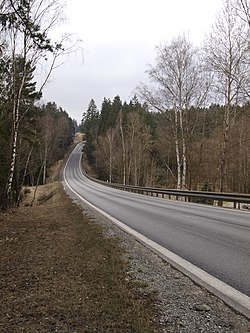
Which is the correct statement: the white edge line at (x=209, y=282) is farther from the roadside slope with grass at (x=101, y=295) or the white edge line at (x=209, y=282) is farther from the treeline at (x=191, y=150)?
the treeline at (x=191, y=150)

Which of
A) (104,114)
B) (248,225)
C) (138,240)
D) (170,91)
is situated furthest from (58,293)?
(104,114)

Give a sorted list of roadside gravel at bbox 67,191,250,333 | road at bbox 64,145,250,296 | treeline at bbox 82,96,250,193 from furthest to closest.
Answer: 1. treeline at bbox 82,96,250,193
2. road at bbox 64,145,250,296
3. roadside gravel at bbox 67,191,250,333

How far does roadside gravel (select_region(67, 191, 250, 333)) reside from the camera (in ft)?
11.1

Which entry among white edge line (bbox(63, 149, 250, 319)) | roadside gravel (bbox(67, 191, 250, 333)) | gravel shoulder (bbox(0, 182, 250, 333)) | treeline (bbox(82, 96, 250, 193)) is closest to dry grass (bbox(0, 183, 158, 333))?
gravel shoulder (bbox(0, 182, 250, 333))

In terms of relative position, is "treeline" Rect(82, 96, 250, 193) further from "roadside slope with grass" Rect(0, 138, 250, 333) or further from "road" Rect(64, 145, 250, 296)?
"roadside slope with grass" Rect(0, 138, 250, 333)

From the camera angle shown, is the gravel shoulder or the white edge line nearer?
the gravel shoulder

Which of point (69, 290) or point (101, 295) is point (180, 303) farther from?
point (69, 290)

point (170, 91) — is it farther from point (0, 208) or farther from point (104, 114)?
point (104, 114)

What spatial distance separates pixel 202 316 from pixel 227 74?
18088mm

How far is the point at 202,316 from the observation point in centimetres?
362

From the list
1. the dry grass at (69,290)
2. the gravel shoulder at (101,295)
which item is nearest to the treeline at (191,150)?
the dry grass at (69,290)

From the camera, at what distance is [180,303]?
4012 millimetres

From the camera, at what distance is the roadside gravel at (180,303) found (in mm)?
3373

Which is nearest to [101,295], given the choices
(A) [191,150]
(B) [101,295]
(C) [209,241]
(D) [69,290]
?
(B) [101,295]
